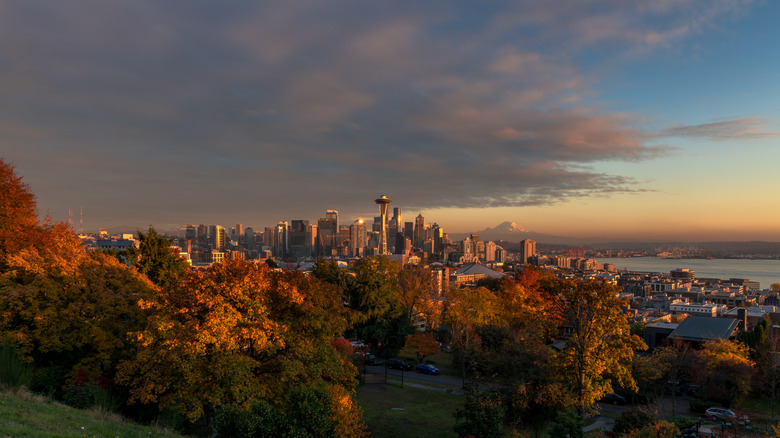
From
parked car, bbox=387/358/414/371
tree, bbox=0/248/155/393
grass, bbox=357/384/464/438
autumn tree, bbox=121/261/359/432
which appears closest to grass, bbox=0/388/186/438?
autumn tree, bbox=121/261/359/432

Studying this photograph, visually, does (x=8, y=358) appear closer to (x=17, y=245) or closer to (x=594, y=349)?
(x=17, y=245)

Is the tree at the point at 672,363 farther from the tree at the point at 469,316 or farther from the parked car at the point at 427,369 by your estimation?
the parked car at the point at 427,369

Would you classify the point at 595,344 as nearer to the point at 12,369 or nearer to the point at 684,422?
the point at 684,422

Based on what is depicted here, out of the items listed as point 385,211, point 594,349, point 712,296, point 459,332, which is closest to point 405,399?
point 459,332

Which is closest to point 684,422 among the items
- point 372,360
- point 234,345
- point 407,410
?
point 407,410

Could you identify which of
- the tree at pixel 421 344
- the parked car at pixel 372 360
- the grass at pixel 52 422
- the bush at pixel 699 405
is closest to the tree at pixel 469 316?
the tree at pixel 421 344
